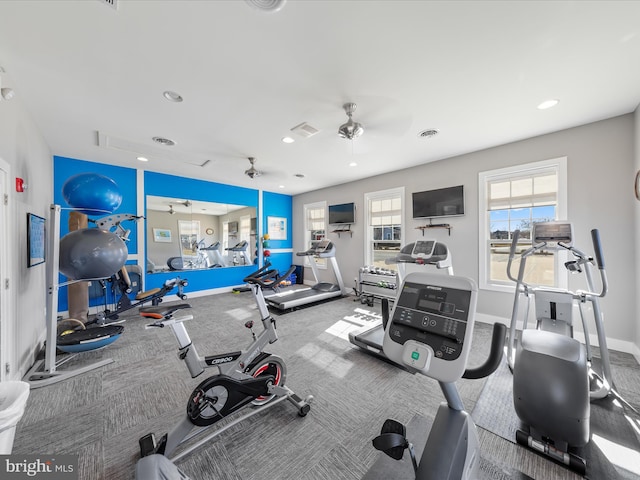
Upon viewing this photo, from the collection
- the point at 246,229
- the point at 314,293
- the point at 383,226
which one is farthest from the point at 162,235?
the point at 383,226

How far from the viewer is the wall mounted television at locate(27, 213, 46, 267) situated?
276 cm

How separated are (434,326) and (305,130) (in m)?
2.93

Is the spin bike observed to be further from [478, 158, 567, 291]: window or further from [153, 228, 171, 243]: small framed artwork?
[153, 228, 171, 243]: small framed artwork

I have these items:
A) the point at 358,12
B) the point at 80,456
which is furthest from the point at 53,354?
the point at 358,12

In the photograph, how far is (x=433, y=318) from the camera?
105cm

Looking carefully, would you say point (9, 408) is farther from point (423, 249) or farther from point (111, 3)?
point (423, 249)

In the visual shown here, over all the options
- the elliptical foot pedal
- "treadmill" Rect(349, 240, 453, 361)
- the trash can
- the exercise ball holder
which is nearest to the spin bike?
the trash can

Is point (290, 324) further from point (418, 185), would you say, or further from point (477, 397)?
point (418, 185)

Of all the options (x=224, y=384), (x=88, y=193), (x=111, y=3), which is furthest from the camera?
(x=88, y=193)

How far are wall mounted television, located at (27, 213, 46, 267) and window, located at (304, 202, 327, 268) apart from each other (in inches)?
199

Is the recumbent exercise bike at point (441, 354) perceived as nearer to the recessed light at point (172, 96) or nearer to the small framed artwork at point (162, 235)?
the recessed light at point (172, 96)

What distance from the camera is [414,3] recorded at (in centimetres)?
154

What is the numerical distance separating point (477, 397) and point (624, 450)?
0.84 m

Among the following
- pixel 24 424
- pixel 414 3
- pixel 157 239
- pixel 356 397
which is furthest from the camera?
pixel 157 239
